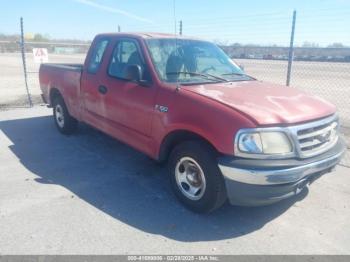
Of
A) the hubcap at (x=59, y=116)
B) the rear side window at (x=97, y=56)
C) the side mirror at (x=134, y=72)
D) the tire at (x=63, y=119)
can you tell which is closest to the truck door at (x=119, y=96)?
the rear side window at (x=97, y=56)

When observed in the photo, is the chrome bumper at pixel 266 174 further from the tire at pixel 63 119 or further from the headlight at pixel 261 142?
the tire at pixel 63 119

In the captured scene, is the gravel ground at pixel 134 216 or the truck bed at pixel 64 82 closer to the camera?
the gravel ground at pixel 134 216

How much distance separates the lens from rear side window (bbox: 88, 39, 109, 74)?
514cm

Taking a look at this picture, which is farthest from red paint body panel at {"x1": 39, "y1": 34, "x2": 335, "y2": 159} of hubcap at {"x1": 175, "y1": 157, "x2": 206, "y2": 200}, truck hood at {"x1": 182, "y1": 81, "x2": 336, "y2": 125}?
hubcap at {"x1": 175, "y1": 157, "x2": 206, "y2": 200}

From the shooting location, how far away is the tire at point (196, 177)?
3377 millimetres

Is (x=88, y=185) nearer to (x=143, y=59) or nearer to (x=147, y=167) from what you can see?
(x=147, y=167)

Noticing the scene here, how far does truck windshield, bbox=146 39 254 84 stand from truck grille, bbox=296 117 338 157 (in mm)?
1335

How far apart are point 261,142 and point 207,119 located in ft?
1.89

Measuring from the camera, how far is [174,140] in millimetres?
3855

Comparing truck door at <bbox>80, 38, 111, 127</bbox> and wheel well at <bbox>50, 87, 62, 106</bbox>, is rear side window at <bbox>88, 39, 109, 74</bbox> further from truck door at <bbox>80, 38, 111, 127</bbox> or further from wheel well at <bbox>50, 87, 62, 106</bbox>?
wheel well at <bbox>50, 87, 62, 106</bbox>

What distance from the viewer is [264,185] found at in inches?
121

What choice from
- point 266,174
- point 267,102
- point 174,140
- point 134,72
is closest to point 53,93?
point 134,72

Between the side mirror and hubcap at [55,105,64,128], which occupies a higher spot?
the side mirror

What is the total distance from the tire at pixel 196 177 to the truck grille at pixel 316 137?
2.83 feet
